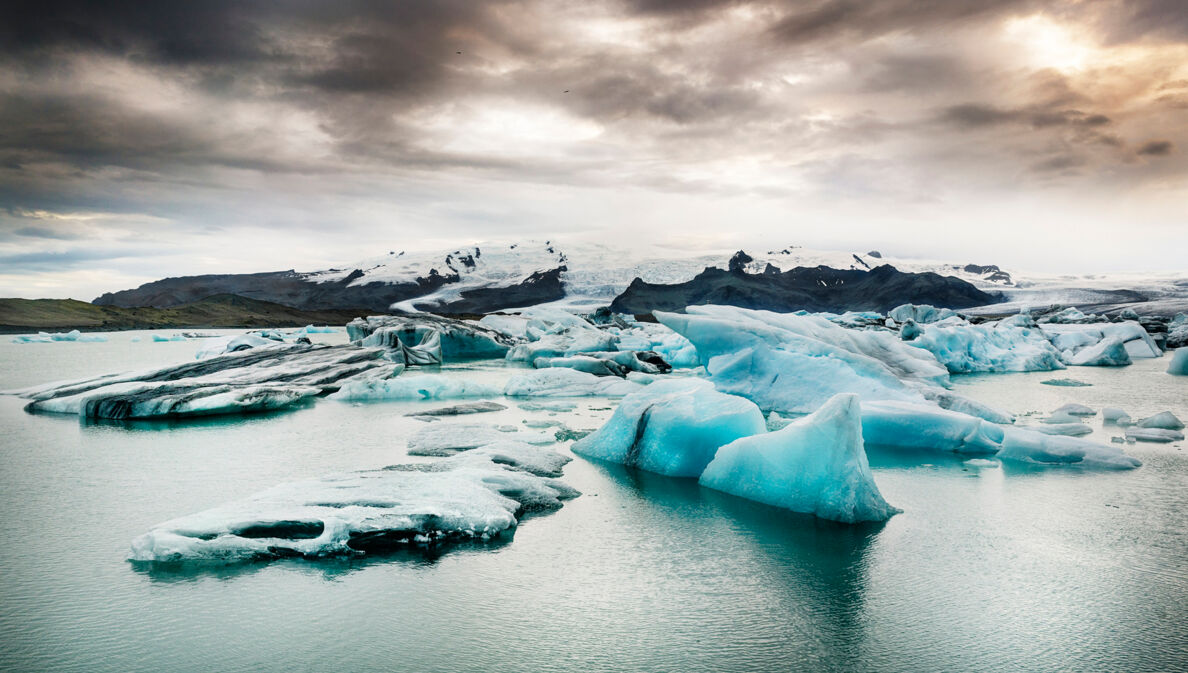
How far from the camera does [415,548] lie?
4270mm

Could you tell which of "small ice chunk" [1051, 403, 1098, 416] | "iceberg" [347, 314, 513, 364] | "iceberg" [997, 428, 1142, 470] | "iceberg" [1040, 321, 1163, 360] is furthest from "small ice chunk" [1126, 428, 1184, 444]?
"iceberg" [347, 314, 513, 364]

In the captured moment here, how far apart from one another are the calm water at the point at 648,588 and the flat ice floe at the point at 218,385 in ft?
11.1

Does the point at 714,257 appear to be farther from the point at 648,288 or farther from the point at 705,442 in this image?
the point at 705,442

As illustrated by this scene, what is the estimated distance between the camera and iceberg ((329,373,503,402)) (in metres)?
11.7

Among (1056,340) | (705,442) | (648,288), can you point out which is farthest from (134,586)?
(648,288)

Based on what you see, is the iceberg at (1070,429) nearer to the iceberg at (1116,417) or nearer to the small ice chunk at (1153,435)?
the small ice chunk at (1153,435)

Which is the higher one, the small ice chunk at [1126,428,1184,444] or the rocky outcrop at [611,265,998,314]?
the rocky outcrop at [611,265,998,314]

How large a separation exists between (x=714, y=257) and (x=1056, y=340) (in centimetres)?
5525

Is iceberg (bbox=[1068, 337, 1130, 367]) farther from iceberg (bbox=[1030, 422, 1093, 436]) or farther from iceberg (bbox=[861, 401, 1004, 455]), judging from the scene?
iceberg (bbox=[861, 401, 1004, 455])

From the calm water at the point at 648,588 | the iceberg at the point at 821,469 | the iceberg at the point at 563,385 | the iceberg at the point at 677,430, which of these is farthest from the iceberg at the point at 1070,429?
the iceberg at the point at 563,385

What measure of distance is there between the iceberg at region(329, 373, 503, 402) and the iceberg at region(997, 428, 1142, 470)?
25.9ft

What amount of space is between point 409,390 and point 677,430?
21.8 ft

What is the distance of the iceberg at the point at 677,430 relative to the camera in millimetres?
6371

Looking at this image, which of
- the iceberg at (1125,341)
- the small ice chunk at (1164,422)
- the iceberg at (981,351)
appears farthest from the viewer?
the iceberg at (1125,341)
